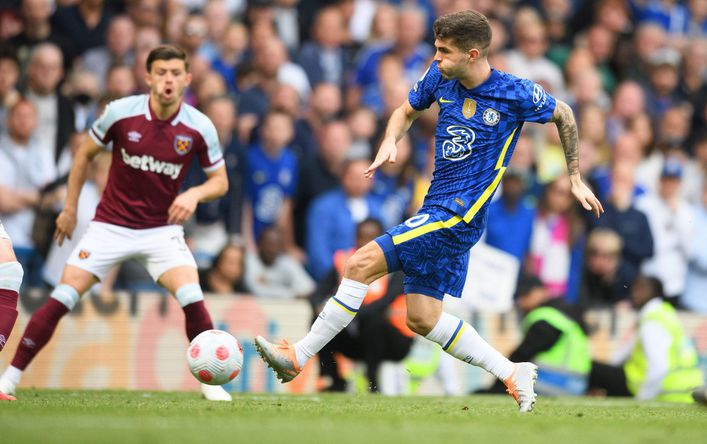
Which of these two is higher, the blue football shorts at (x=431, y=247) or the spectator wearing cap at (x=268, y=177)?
the blue football shorts at (x=431, y=247)

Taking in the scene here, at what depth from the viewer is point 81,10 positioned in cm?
1313

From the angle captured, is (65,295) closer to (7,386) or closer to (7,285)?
(7,386)

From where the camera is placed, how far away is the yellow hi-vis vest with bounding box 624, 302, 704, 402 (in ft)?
37.1

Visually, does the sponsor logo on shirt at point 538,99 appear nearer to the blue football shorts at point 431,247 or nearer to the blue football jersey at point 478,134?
the blue football jersey at point 478,134

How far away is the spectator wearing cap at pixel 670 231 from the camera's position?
13.8 m

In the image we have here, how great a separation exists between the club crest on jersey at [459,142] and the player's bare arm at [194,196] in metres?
2.05

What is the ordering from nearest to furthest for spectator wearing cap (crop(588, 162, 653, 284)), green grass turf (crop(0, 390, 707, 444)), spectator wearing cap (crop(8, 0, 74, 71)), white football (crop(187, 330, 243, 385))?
green grass turf (crop(0, 390, 707, 444))
white football (crop(187, 330, 243, 385))
spectator wearing cap (crop(8, 0, 74, 71))
spectator wearing cap (crop(588, 162, 653, 284))

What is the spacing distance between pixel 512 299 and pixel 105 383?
4.32 meters

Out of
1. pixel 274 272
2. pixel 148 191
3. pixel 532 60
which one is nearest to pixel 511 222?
pixel 274 272

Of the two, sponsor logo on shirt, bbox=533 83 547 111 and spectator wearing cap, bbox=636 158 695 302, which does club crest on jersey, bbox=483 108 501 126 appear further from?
spectator wearing cap, bbox=636 158 695 302

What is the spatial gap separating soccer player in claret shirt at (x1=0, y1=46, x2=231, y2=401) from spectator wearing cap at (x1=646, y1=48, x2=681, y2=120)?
8653mm

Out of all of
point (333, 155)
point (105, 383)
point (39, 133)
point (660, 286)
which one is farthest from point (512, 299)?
point (39, 133)

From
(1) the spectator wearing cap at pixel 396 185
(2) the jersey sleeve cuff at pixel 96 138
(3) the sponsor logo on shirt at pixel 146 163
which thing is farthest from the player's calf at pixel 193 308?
(1) the spectator wearing cap at pixel 396 185

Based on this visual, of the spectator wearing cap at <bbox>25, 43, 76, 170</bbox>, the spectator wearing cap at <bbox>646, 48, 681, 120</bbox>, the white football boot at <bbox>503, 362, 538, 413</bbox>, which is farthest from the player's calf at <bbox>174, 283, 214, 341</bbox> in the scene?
the spectator wearing cap at <bbox>646, 48, 681, 120</bbox>
